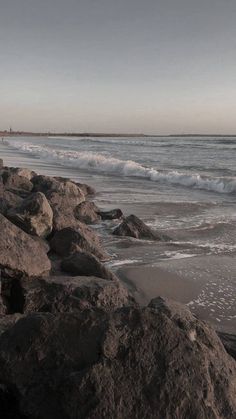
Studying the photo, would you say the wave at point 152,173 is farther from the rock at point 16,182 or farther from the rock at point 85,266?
the rock at point 85,266

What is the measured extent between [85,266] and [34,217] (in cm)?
183

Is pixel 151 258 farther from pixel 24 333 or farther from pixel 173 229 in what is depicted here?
pixel 24 333

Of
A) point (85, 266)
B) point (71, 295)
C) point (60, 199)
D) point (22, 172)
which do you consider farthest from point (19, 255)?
point (22, 172)

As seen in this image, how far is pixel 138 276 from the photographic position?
6.46 meters

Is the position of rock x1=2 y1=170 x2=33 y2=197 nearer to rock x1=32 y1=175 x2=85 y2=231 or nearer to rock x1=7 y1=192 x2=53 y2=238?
rock x1=32 y1=175 x2=85 y2=231

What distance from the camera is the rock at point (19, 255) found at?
4969 millimetres

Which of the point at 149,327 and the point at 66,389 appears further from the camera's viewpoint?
the point at 149,327

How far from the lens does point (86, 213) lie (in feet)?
33.8

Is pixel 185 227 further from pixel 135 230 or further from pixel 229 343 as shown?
pixel 229 343

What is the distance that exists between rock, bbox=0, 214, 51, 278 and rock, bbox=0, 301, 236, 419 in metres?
2.09

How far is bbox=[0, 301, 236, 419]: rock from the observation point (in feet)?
8.18

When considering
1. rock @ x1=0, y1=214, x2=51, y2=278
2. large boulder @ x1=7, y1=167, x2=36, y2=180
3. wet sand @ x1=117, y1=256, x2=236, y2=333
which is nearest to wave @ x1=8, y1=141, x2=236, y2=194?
large boulder @ x1=7, y1=167, x2=36, y2=180

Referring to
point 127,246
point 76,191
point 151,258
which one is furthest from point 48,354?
point 76,191

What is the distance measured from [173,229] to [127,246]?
70.5 inches
